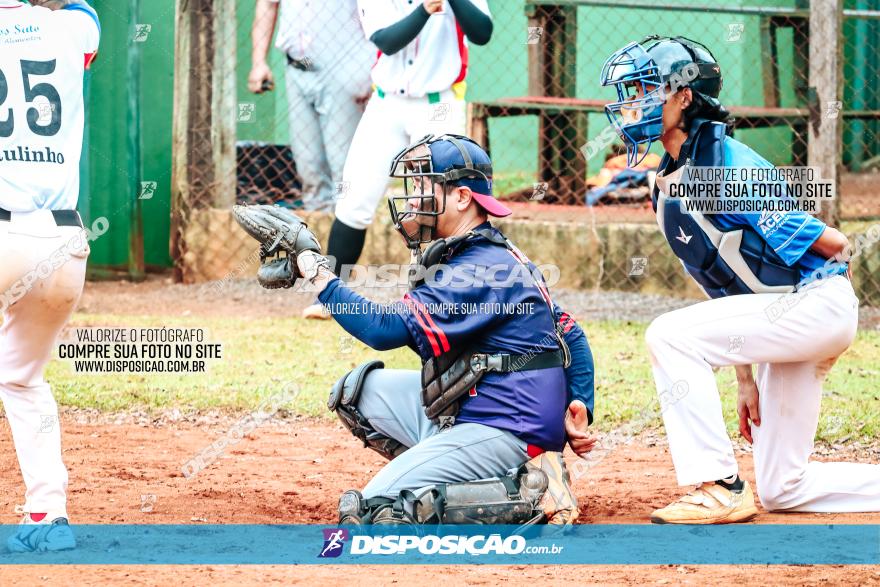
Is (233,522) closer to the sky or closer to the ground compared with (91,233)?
closer to the ground

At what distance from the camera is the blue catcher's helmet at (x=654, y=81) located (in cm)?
434

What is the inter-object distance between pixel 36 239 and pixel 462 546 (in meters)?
1.57

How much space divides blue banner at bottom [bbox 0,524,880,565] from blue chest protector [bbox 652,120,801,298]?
Result: 827 millimetres

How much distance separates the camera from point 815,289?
4.23 m

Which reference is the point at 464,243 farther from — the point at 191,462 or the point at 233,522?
the point at 191,462

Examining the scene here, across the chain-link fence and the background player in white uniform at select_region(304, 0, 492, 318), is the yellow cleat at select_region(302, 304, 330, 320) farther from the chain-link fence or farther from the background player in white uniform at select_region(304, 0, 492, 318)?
the background player in white uniform at select_region(304, 0, 492, 318)

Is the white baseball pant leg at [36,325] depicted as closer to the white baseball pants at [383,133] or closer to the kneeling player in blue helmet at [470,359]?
the kneeling player in blue helmet at [470,359]

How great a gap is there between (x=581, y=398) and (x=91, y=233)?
6.38 m

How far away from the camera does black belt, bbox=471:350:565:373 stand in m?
4.05

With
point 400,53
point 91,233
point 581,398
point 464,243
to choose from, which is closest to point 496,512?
point 581,398

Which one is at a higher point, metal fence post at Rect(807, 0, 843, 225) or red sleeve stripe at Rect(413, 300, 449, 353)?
metal fence post at Rect(807, 0, 843, 225)

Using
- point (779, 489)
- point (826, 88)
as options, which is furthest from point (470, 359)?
point (826, 88)

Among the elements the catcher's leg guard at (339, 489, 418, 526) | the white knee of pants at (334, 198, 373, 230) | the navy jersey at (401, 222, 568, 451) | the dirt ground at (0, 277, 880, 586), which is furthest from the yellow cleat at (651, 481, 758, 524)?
the white knee of pants at (334, 198, 373, 230)

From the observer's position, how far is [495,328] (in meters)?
4.08
